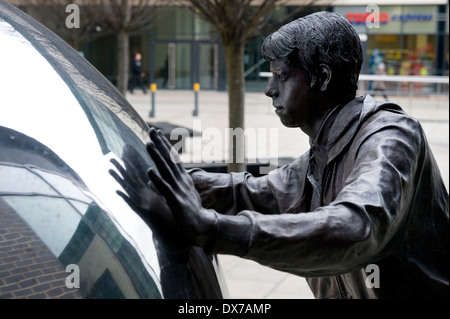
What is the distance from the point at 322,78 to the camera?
227 centimetres

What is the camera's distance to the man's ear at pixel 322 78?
2244 mm

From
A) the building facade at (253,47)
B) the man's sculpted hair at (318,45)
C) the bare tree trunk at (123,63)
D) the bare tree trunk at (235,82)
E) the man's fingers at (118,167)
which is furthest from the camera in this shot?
the building facade at (253,47)

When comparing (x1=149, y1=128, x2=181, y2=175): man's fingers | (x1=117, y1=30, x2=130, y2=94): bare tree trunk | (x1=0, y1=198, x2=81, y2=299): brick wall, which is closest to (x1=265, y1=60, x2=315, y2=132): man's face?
(x1=149, y1=128, x2=181, y2=175): man's fingers

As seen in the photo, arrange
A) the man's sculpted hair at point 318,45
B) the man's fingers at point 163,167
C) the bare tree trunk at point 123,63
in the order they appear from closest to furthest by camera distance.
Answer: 1. the man's fingers at point 163,167
2. the man's sculpted hair at point 318,45
3. the bare tree trunk at point 123,63

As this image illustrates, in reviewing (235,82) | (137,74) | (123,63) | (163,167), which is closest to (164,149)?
(163,167)

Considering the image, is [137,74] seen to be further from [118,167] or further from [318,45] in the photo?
[118,167]

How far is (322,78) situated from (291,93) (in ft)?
0.35

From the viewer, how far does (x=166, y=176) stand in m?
1.77

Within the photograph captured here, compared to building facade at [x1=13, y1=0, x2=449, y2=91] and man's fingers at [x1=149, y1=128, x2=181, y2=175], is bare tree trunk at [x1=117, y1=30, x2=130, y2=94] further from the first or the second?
man's fingers at [x1=149, y1=128, x2=181, y2=175]

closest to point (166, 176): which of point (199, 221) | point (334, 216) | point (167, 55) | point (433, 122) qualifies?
point (199, 221)

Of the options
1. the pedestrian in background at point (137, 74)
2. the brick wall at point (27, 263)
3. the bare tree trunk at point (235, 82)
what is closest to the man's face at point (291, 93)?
the brick wall at point (27, 263)

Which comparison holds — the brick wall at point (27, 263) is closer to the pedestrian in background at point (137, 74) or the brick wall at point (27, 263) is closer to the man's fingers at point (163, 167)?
the man's fingers at point (163, 167)

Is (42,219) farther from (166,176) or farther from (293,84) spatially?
(293,84)

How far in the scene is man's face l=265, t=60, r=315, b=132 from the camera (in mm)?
2260
